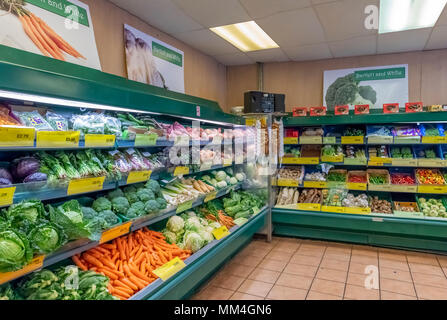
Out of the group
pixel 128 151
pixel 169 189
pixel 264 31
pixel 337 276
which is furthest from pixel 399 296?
pixel 264 31

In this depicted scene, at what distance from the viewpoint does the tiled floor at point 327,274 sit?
10.5 ft

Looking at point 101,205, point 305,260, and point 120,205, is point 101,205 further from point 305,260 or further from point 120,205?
point 305,260

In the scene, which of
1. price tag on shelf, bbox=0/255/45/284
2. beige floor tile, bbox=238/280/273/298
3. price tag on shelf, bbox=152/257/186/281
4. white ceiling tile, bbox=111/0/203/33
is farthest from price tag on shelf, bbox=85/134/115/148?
beige floor tile, bbox=238/280/273/298

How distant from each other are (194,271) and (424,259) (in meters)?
3.37

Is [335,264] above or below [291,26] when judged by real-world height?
below

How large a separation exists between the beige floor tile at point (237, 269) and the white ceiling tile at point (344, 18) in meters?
3.21

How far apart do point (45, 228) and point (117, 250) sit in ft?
3.02

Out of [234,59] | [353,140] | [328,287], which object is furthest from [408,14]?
[328,287]

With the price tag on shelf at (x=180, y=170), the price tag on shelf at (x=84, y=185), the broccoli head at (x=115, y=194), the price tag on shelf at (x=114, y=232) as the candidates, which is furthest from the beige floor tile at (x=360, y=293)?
the price tag on shelf at (x=84, y=185)

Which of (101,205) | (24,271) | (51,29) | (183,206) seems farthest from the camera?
(183,206)

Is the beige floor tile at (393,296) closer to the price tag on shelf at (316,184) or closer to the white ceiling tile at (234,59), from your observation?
the price tag on shelf at (316,184)

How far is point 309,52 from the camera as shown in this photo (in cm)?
521

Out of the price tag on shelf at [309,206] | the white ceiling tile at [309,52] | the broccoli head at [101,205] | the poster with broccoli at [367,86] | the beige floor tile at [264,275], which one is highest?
the white ceiling tile at [309,52]

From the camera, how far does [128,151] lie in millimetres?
2750
